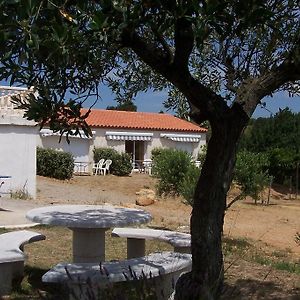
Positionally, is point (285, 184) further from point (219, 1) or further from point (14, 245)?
point (219, 1)

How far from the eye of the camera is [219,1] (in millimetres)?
3121

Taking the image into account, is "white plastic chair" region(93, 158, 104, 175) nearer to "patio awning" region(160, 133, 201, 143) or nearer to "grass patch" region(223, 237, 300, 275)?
"patio awning" region(160, 133, 201, 143)

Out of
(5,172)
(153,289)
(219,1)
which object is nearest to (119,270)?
(153,289)

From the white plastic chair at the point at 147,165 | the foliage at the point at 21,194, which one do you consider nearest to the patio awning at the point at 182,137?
the white plastic chair at the point at 147,165

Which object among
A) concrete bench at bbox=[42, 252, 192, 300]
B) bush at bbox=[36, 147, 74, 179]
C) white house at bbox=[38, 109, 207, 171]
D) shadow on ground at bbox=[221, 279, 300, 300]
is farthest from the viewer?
white house at bbox=[38, 109, 207, 171]

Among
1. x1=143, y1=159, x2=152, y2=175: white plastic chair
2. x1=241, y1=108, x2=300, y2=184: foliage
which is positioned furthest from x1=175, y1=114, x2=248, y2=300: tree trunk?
x1=143, y1=159, x2=152, y2=175: white plastic chair

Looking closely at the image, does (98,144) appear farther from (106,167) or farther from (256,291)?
(256,291)

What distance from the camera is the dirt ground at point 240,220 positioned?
708 centimetres

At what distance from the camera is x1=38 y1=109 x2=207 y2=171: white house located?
35344 mm

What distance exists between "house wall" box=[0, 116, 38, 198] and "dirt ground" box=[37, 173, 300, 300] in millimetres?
908

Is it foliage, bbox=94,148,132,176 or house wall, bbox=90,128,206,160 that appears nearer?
foliage, bbox=94,148,132,176

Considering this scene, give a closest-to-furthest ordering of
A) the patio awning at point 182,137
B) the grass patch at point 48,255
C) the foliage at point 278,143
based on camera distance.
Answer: the grass patch at point 48,255, the foliage at point 278,143, the patio awning at point 182,137

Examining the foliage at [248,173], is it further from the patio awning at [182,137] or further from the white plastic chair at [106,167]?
the patio awning at [182,137]

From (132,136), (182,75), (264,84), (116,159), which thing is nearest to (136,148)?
(132,136)
